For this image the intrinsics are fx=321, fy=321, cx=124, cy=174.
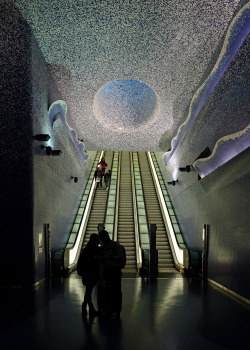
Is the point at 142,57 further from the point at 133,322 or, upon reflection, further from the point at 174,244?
the point at 133,322

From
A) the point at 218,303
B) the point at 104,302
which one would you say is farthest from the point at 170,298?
the point at 104,302

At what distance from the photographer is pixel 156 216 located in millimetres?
12922

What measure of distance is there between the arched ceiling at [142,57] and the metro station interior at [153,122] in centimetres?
3

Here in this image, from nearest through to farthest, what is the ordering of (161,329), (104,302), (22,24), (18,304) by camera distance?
(161,329), (104,302), (18,304), (22,24)

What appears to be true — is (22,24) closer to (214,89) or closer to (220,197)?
(214,89)

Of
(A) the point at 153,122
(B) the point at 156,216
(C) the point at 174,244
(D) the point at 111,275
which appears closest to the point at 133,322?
(D) the point at 111,275

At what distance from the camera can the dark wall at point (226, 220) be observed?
5699 millimetres

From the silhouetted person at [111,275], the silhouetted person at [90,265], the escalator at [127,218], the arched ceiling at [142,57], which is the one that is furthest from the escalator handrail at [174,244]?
the silhouetted person at [90,265]

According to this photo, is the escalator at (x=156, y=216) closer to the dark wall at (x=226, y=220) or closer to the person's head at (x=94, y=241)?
the dark wall at (x=226, y=220)

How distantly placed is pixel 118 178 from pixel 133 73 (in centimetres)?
834

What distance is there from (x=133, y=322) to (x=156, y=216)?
8642 mm

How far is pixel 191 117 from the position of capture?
32.0 ft

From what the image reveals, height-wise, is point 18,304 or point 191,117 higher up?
point 191,117

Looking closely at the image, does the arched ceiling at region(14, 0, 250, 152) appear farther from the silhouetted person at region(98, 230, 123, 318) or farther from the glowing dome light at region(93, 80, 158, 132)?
the silhouetted person at region(98, 230, 123, 318)
